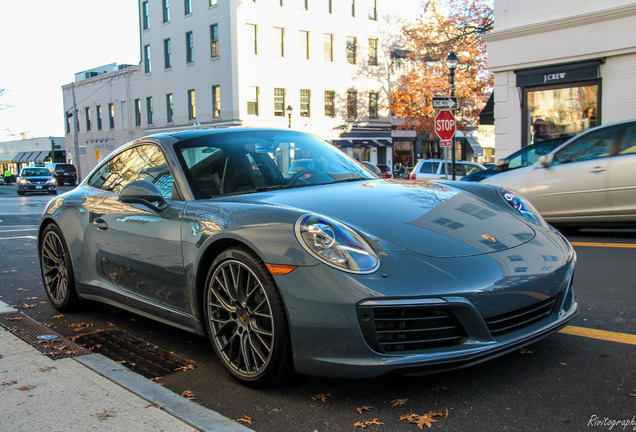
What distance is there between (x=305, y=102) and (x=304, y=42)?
→ 12.9 ft

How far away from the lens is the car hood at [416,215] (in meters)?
3.04

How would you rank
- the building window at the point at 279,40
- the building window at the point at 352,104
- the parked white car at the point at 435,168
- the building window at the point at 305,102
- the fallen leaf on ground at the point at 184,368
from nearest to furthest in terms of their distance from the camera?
1. the fallen leaf on ground at the point at 184,368
2. the parked white car at the point at 435,168
3. the building window at the point at 279,40
4. the building window at the point at 305,102
5. the building window at the point at 352,104

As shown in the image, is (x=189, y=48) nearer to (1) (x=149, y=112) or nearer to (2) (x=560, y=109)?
(1) (x=149, y=112)

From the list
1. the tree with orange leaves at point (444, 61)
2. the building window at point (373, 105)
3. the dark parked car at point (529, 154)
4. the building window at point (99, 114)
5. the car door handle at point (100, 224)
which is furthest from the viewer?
the building window at point (99, 114)

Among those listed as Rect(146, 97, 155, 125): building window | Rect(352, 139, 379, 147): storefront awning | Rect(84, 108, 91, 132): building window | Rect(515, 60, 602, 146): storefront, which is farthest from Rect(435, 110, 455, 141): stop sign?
Rect(84, 108, 91, 132): building window

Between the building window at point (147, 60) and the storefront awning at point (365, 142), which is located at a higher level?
the building window at point (147, 60)

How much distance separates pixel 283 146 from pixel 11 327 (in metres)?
2.33

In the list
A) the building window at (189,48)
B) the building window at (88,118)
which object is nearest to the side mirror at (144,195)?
the building window at (189,48)

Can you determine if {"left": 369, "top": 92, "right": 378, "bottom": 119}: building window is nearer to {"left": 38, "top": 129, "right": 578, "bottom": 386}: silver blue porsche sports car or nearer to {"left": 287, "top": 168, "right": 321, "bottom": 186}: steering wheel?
{"left": 38, "top": 129, "right": 578, "bottom": 386}: silver blue porsche sports car

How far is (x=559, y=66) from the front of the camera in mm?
17359

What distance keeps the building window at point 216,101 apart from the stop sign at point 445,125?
80.6ft

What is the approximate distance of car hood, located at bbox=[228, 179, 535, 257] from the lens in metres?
3.04

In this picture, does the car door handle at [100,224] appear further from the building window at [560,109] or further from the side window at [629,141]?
the building window at [560,109]

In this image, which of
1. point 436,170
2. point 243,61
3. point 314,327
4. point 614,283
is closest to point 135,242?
point 314,327
